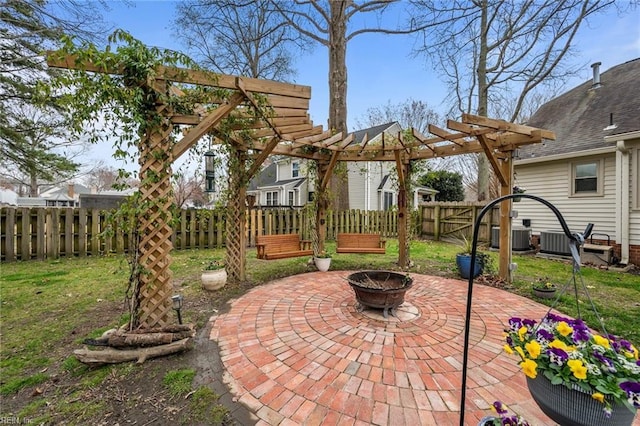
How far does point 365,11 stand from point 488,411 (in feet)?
Result: 38.2

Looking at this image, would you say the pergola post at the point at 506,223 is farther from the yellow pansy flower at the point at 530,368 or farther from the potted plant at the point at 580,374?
the yellow pansy flower at the point at 530,368

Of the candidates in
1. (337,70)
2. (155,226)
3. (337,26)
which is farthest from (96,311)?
(337,26)

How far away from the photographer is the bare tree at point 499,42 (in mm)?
9688

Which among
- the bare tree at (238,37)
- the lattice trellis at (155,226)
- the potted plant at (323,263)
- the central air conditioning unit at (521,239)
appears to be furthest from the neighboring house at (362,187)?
the lattice trellis at (155,226)

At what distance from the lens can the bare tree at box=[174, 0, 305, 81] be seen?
9.73 meters

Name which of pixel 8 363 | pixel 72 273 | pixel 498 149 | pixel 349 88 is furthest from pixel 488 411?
pixel 349 88

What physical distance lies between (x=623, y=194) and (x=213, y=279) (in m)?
9.83

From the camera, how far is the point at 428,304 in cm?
397

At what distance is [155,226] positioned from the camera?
296cm

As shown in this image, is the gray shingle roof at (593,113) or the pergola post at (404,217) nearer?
the pergola post at (404,217)

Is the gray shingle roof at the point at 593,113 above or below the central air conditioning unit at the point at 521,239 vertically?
above

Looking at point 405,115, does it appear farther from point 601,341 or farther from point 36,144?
point 601,341

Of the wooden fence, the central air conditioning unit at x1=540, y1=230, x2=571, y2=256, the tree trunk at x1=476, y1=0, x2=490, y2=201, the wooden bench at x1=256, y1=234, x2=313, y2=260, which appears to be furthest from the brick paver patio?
the tree trunk at x1=476, y1=0, x2=490, y2=201

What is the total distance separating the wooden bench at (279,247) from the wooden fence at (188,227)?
3.53ft
